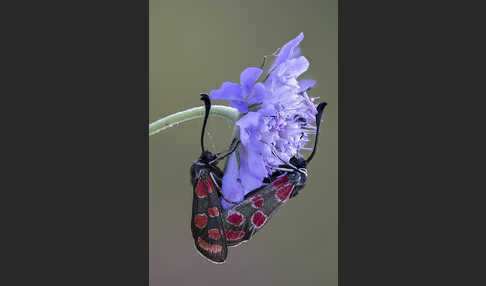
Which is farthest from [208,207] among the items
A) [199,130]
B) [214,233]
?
[199,130]

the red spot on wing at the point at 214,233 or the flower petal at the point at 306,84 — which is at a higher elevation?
the flower petal at the point at 306,84

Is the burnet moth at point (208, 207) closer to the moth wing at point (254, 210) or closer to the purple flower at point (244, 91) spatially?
the moth wing at point (254, 210)

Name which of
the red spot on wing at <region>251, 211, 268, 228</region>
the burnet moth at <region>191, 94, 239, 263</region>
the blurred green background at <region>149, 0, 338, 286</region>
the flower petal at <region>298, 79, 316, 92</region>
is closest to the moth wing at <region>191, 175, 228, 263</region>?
the burnet moth at <region>191, 94, 239, 263</region>

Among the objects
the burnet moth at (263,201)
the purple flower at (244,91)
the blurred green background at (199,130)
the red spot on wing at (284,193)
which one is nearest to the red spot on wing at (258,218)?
the burnet moth at (263,201)

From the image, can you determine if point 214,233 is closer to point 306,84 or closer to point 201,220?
point 201,220

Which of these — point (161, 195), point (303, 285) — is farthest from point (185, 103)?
point (303, 285)

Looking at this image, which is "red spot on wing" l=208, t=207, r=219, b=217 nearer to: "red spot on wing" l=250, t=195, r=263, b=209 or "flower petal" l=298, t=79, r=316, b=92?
"red spot on wing" l=250, t=195, r=263, b=209
